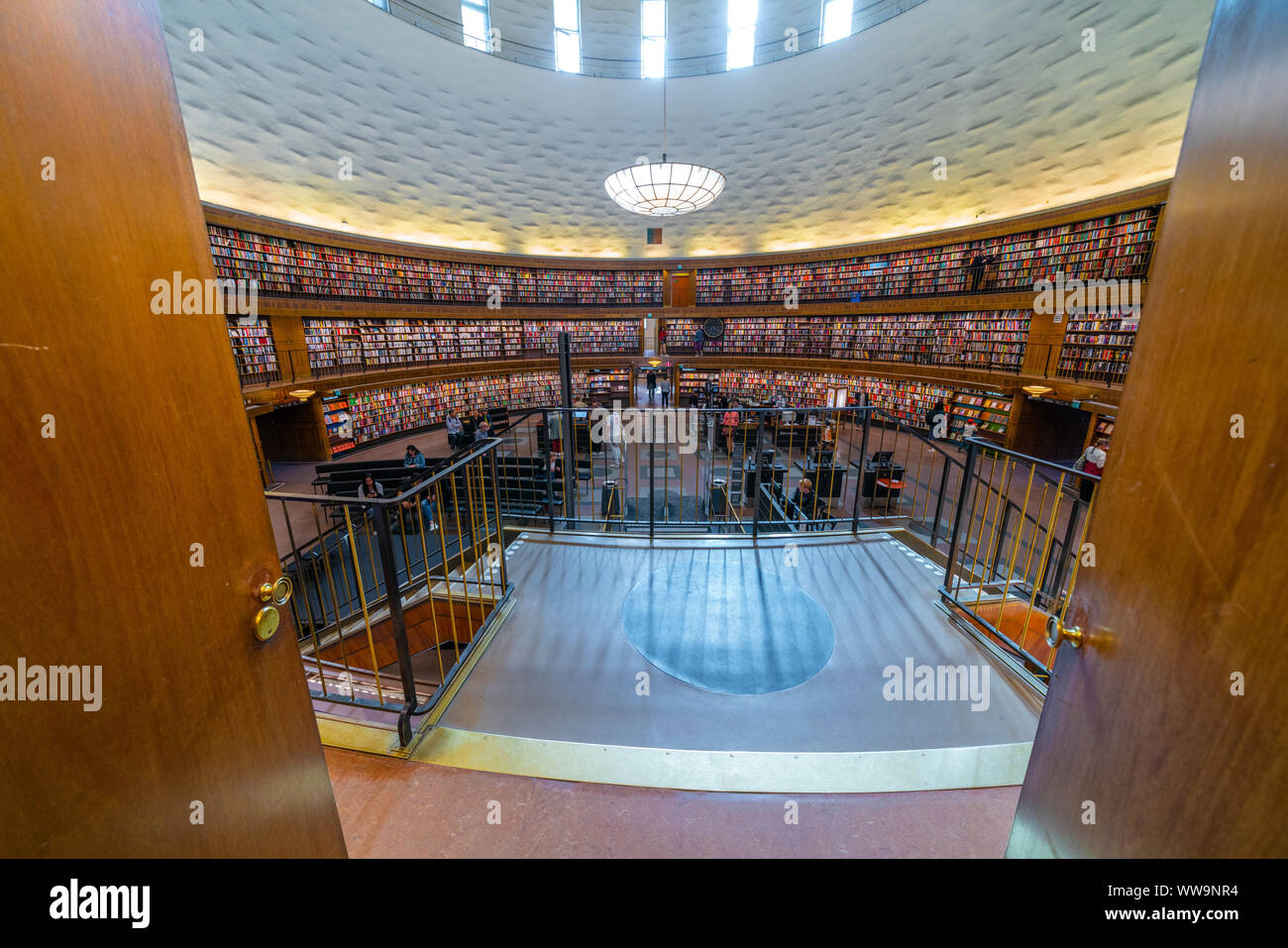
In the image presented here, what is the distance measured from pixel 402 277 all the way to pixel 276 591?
12825 mm

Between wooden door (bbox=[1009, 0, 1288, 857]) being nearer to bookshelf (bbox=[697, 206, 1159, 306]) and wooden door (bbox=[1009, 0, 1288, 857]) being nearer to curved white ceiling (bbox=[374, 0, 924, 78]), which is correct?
curved white ceiling (bbox=[374, 0, 924, 78])

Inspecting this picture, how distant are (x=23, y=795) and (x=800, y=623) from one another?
275cm

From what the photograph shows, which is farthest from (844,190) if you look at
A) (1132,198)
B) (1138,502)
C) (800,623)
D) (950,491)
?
(1138,502)

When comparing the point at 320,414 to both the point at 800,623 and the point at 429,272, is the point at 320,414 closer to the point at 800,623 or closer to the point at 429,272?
the point at 429,272

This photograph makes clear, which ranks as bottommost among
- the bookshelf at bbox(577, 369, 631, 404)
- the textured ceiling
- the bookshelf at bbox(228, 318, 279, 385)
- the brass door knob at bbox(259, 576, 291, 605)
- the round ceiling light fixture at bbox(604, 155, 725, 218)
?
the bookshelf at bbox(577, 369, 631, 404)

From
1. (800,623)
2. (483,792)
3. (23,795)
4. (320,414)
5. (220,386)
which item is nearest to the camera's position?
(23,795)

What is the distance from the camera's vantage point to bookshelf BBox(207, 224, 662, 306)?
8430 millimetres

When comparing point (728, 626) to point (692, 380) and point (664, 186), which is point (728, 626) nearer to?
point (664, 186)

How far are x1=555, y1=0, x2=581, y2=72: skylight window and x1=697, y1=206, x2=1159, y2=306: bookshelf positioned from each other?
744 cm

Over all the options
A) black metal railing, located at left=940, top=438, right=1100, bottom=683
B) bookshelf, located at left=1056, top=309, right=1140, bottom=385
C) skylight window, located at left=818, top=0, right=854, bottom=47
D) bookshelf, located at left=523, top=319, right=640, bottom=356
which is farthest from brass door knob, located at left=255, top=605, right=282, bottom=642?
bookshelf, located at left=523, top=319, right=640, bottom=356

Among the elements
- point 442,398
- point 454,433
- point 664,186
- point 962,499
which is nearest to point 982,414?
point 664,186

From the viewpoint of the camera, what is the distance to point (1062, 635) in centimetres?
91
